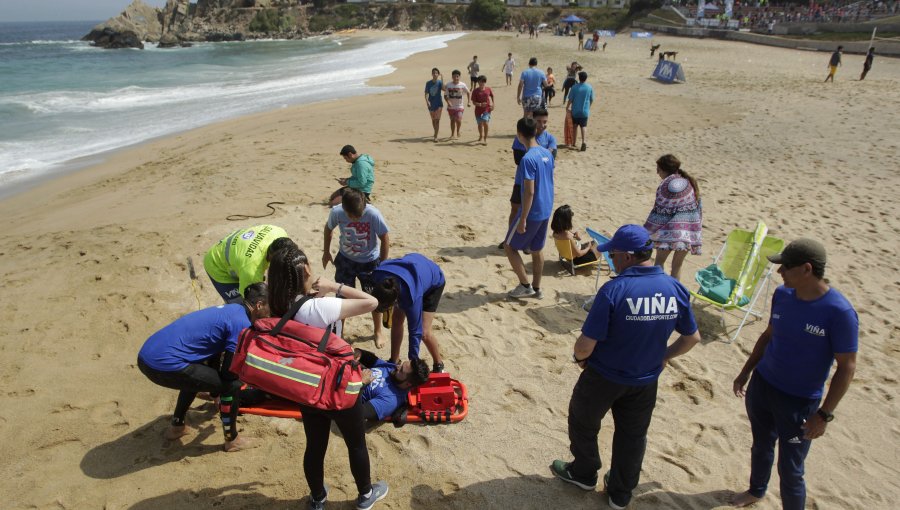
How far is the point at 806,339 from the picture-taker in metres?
2.82

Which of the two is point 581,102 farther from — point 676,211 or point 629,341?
point 629,341

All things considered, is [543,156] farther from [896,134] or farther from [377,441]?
[896,134]

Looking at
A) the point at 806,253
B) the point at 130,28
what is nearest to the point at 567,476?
the point at 806,253

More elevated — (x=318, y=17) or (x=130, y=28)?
(x=318, y=17)

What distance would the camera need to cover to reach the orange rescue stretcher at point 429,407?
4.11 m

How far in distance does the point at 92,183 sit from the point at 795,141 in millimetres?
15231

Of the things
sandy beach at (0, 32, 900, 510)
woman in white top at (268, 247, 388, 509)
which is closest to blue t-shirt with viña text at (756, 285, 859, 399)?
sandy beach at (0, 32, 900, 510)

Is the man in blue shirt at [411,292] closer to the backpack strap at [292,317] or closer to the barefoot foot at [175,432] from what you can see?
the backpack strap at [292,317]

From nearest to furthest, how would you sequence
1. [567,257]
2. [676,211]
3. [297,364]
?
[297,364] < [676,211] < [567,257]

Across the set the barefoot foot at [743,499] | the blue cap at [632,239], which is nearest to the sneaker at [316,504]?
the blue cap at [632,239]

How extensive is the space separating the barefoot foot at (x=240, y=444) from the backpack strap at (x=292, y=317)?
68.1 inches

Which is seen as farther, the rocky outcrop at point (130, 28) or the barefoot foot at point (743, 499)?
the rocky outcrop at point (130, 28)

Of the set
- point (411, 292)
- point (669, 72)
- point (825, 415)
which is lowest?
point (825, 415)

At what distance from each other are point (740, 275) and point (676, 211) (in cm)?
93
